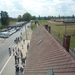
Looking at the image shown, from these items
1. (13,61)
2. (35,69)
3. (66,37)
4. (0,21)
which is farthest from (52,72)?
(0,21)

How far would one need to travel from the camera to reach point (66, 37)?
11.1 m

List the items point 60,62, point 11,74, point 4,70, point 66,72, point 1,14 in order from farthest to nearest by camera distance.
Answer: point 1,14
point 4,70
point 11,74
point 60,62
point 66,72

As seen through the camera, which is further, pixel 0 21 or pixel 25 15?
pixel 25 15

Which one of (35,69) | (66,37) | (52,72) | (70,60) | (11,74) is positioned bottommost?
(11,74)

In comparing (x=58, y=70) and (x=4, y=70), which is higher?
(x=58, y=70)

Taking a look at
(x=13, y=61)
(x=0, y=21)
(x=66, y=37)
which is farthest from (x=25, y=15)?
(x=66, y=37)

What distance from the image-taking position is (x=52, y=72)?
8.20 meters

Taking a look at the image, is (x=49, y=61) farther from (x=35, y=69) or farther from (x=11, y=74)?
(x=11, y=74)

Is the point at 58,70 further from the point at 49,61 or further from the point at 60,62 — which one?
the point at 49,61

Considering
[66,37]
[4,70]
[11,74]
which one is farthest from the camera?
[4,70]

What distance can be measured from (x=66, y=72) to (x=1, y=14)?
71.4 meters

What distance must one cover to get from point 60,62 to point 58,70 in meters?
0.62

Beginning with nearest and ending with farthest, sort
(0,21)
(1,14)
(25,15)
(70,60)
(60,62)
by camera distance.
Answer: (70,60)
(60,62)
(1,14)
(0,21)
(25,15)

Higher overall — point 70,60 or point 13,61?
point 70,60
